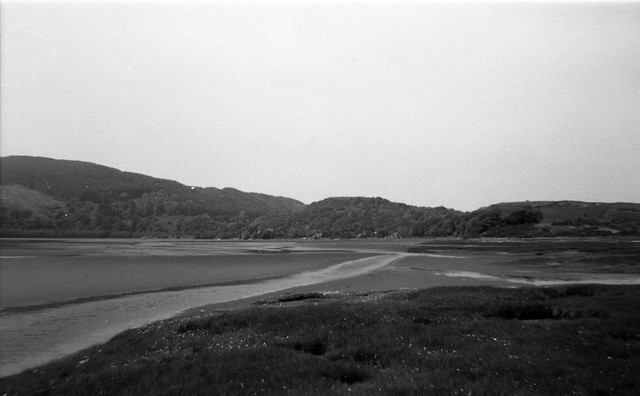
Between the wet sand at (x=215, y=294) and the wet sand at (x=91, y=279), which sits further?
the wet sand at (x=91, y=279)

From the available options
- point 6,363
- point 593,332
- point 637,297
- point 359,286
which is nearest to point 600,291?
point 637,297

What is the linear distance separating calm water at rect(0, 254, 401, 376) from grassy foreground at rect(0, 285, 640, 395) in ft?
9.56

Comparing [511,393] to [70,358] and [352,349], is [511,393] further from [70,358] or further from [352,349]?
[70,358]

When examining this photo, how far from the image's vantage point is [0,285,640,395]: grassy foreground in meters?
11.7

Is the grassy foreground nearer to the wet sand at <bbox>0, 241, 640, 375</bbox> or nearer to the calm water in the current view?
the calm water

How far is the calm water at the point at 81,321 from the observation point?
20.1m

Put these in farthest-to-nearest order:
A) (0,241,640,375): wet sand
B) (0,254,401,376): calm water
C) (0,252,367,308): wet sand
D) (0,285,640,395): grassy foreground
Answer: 1. (0,252,367,308): wet sand
2. (0,241,640,375): wet sand
3. (0,254,401,376): calm water
4. (0,285,640,395): grassy foreground

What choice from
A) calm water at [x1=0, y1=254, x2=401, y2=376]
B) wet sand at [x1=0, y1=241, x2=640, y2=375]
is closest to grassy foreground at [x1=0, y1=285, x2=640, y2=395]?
calm water at [x1=0, y1=254, x2=401, y2=376]

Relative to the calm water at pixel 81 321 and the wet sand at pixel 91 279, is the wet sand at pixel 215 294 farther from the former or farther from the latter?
the wet sand at pixel 91 279

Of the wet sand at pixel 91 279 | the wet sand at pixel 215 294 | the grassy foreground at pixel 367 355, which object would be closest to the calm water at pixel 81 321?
the wet sand at pixel 215 294

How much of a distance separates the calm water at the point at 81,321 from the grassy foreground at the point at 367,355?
291 cm

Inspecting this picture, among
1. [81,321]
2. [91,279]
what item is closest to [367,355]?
[81,321]

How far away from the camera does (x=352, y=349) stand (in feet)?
53.5

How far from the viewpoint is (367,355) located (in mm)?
15688
